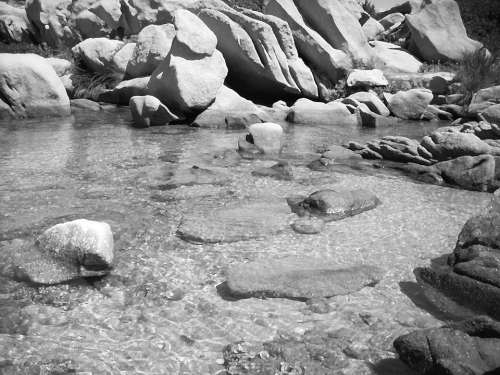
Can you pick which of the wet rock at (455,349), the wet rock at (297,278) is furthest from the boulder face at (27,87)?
the wet rock at (455,349)

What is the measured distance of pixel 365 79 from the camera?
2009cm

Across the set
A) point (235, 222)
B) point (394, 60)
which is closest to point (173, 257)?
point (235, 222)

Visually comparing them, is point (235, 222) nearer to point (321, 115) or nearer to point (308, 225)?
point (308, 225)

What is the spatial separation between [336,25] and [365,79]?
3240 mm

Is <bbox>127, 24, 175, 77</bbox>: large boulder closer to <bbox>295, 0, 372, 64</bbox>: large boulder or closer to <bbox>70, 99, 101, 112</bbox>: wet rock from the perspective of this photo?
<bbox>70, 99, 101, 112</bbox>: wet rock

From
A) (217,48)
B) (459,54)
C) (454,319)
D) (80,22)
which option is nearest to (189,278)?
(454,319)

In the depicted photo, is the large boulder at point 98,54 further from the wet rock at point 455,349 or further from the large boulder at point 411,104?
the wet rock at point 455,349

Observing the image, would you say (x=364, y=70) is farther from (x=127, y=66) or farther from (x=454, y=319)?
(x=454, y=319)

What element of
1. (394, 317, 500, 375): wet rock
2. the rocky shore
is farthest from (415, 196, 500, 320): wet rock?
(394, 317, 500, 375): wet rock

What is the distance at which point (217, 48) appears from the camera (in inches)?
749

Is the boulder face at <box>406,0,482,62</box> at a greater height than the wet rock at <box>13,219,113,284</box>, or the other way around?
the boulder face at <box>406,0,482,62</box>

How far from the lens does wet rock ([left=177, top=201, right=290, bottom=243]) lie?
6.32 meters

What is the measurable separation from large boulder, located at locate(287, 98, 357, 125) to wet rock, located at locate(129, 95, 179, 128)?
13.6ft

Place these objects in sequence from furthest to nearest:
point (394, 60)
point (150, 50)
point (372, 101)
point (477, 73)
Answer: point (394, 60) → point (477, 73) → point (372, 101) → point (150, 50)
